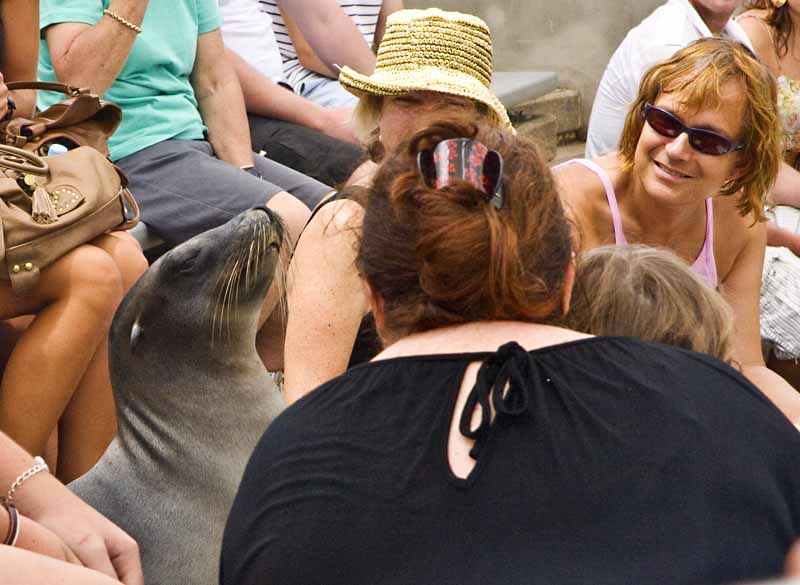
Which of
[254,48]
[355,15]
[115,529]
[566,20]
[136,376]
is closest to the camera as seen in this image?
[115,529]

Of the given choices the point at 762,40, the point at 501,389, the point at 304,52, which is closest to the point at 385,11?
the point at 304,52

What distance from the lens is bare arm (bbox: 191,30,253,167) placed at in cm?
372

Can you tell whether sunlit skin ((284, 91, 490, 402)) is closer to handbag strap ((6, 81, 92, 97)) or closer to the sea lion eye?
the sea lion eye

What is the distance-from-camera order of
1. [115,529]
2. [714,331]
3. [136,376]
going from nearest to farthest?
1. [115,529]
2. [714,331]
3. [136,376]

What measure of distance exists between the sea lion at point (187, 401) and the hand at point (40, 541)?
566 millimetres

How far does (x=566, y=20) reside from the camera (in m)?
6.31

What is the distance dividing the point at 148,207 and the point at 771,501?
2.27m

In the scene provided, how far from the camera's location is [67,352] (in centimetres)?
270

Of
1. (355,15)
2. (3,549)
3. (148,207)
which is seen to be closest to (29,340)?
(148,207)

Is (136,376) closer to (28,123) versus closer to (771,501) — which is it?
(28,123)

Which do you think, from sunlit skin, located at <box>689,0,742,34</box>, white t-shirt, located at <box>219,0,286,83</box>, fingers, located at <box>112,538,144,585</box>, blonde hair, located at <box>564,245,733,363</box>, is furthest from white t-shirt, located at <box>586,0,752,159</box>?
fingers, located at <box>112,538,144,585</box>

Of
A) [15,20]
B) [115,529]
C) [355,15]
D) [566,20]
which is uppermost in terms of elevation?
[15,20]

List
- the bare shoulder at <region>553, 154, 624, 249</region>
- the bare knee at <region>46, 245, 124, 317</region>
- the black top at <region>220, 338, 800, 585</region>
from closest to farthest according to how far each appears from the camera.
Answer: the black top at <region>220, 338, 800, 585</region>, the bare knee at <region>46, 245, 124, 317</region>, the bare shoulder at <region>553, 154, 624, 249</region>

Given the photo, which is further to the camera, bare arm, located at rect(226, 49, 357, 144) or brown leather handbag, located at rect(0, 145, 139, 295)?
bare arm, located at rect(226, 49, 357, 144)
